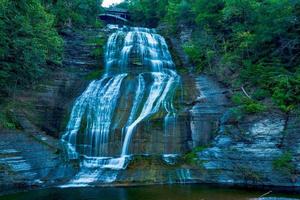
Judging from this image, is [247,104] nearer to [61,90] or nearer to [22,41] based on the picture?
[61,90]

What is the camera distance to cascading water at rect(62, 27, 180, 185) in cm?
2030

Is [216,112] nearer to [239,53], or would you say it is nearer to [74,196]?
[239,53]

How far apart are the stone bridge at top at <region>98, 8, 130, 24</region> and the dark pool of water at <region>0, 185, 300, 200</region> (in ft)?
119

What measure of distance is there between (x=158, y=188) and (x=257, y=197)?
14.5ft

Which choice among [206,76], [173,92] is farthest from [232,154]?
[206,76]

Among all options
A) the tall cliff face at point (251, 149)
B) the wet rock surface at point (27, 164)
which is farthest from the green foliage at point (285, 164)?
the wet rock surface at point (27, 164)

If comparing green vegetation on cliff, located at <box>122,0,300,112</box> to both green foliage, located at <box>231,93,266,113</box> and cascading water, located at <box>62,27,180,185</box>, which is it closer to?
green foliage, located at <box>231,93,266,113</box>

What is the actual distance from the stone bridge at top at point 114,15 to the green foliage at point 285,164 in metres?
36.1

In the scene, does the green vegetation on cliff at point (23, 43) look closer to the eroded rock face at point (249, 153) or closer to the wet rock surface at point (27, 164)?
the wet rock surface at point (27, 164)

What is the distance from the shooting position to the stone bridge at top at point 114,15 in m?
49.9

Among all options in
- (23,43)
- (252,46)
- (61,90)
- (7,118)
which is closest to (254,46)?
(252,46)

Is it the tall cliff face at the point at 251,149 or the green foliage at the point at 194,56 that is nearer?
the tall cliff face at the point at 251,149

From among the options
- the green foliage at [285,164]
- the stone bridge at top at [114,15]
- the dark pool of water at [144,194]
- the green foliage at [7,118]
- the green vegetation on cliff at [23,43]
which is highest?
the stone bridge at top at [114,15]

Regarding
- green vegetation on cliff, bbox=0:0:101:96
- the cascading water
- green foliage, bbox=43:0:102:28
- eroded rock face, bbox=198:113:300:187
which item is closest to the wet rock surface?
the cascading water
